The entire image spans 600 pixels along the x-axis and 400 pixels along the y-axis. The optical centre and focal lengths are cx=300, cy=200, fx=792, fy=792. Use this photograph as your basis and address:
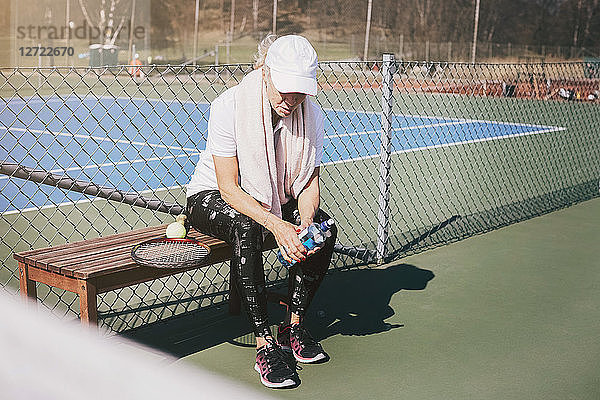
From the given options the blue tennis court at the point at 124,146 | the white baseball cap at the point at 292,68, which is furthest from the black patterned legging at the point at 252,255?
the blue tennis court at the point at 124,146

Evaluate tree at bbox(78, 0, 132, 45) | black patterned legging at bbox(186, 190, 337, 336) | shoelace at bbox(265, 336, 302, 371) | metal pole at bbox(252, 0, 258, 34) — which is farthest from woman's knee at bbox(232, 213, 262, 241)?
tree at bbox(78, 0, 132, 45)

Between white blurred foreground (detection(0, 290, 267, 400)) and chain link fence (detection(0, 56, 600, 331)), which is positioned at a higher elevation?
white blurred foreground (detection(0, 290, 267, 400))

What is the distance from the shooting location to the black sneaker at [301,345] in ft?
11.2

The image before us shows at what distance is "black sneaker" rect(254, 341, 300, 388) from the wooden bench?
18.2 inches

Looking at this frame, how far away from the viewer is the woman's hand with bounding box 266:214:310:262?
325cm

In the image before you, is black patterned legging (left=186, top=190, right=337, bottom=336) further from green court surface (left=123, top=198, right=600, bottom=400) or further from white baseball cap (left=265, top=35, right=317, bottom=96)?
white baseball cap (left=265, top=35, right=317, bottom=96)

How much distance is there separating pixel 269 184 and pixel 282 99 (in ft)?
1.22

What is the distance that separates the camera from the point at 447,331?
388 cm

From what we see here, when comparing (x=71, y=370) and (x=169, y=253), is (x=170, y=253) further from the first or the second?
(x=71, y=370)

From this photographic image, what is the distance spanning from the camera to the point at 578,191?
7.66 metres

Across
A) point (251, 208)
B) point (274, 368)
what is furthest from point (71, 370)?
point (251, 208)

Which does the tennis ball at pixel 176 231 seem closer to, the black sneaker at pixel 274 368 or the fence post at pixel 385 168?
the black sneaker at pixel 274 368

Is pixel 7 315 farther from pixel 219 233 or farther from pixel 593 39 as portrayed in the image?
pixel 593 39

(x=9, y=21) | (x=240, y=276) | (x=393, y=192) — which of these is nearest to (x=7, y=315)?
(x=240, y=276)
